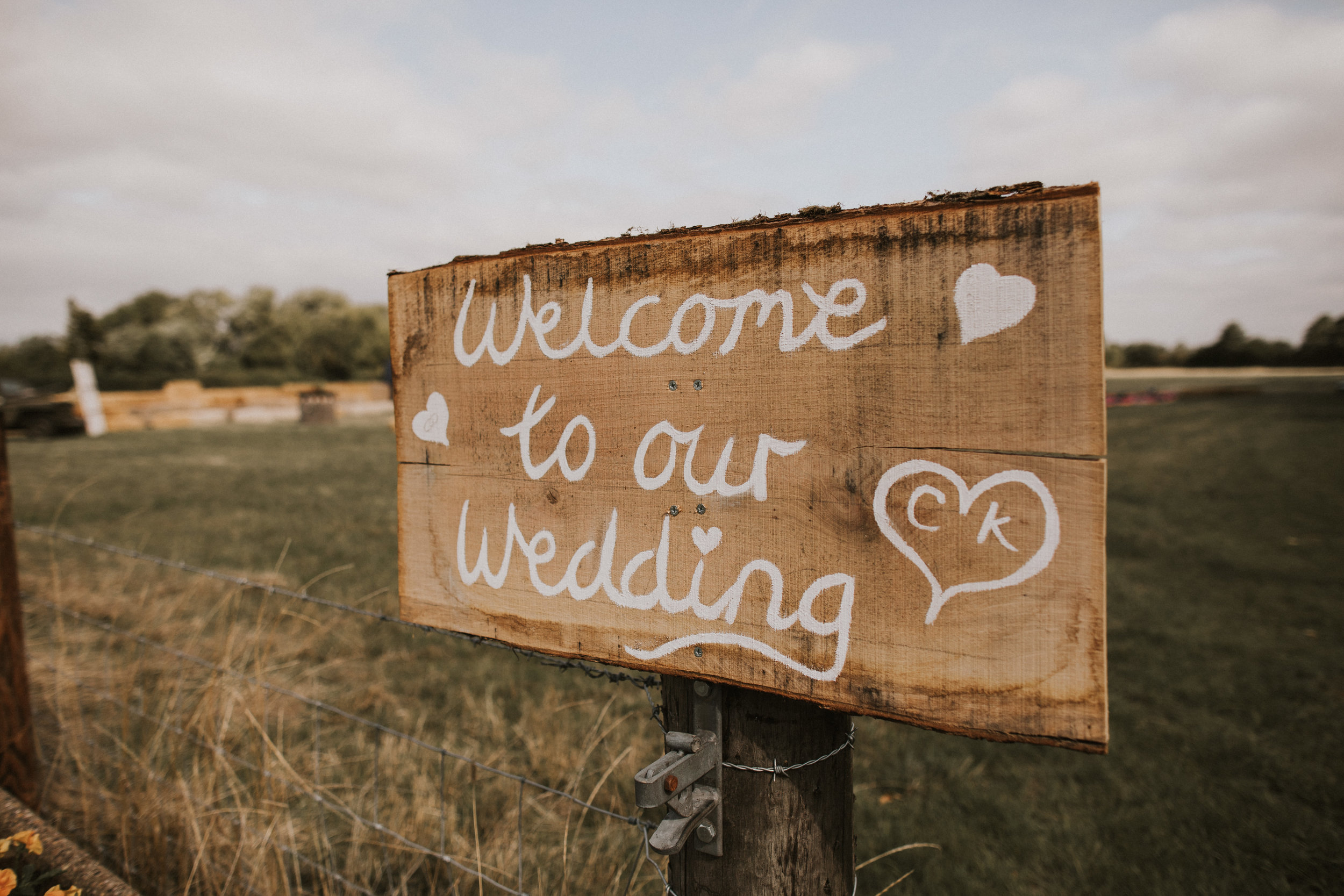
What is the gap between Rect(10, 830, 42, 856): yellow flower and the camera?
150 centimetres

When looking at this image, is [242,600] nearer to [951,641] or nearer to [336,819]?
[336,819]

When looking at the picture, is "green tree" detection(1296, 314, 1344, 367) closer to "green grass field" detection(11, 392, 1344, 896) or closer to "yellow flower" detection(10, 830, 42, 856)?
"green grass field" detection(11, 392, 1344, 896)

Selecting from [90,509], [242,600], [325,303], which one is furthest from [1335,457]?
[325,303]

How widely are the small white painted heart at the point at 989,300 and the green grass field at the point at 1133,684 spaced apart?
78.1 inches

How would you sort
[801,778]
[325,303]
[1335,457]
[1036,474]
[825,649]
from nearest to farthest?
[1036,474] → [825,649] → [801,778] → [1335,457] → [325,303]

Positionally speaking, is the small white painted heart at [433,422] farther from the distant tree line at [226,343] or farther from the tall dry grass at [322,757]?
the distant tree line at [226,343]

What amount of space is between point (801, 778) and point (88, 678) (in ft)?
13.4

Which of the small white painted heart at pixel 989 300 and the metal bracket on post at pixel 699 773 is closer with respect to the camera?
the small white painted heart at pixel 989 300

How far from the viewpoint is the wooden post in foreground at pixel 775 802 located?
3.53 ft

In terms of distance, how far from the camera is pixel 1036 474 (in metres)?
0.84

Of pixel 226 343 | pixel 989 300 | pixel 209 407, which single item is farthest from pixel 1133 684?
pixel 226 343

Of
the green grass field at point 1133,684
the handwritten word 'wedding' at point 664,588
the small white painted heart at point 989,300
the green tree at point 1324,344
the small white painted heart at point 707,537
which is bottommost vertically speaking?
the green grass field at point 1133,684

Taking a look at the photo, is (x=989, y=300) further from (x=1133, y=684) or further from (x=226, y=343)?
(x=226, y=343)

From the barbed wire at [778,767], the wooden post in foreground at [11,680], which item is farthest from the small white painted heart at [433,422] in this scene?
the wooden post in foreground at [11,680]
